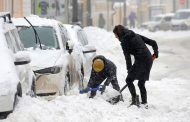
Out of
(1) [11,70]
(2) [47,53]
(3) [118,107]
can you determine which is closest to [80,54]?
(2) [47,53]

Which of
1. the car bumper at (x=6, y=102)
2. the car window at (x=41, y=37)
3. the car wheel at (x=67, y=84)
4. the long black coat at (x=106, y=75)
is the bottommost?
the car wheel at (x=67, y=84)

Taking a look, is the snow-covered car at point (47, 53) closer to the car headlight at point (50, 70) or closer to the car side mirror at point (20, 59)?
the car headlight at point (50, 70)

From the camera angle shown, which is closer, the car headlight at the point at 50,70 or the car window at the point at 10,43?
the car window at the point at 10,43

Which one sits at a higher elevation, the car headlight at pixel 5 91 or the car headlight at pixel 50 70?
the car headlight at pixel 5 91

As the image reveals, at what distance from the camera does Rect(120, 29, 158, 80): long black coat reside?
11133 mm

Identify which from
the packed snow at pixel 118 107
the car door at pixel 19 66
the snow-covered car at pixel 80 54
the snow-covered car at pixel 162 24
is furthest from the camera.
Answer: the snow-covered car at pixel 162 24

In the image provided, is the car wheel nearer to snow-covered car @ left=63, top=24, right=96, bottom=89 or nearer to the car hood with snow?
the car hood with snow

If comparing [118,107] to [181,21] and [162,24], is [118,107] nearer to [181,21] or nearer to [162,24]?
[181,21]

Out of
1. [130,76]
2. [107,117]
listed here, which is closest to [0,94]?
[107,117]

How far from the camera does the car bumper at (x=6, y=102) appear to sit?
7.27m

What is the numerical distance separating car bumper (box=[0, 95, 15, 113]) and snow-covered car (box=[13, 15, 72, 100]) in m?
3.61

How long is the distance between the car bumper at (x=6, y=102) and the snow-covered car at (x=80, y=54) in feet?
17.9

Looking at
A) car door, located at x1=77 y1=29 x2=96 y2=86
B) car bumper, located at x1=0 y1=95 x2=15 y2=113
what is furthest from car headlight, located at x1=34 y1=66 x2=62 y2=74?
car bumper, located at x1=0 y1=95 x2=15 y2=113

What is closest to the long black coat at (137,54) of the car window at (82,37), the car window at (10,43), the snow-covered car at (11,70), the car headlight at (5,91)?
the snow-covered car at (11,70)
